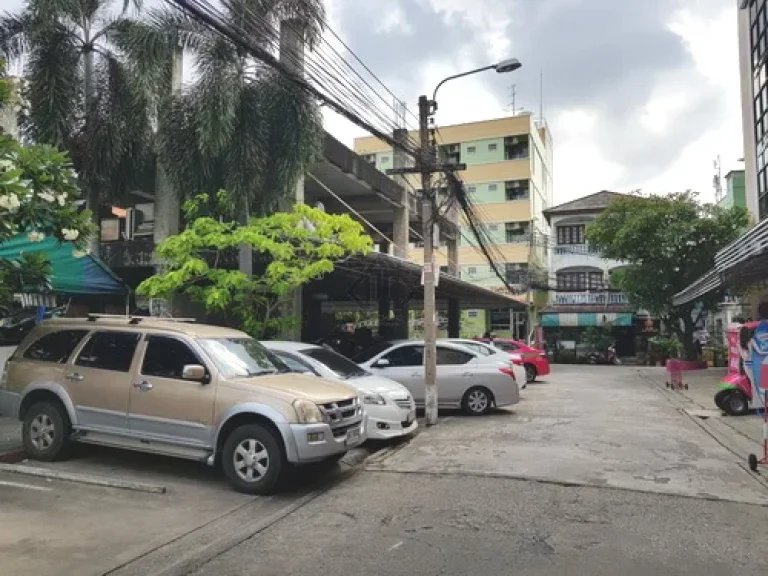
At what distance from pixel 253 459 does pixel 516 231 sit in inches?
1584

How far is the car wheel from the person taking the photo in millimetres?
13133

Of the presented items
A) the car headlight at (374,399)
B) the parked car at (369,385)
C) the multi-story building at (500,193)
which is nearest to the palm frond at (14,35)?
the parked car at (369,385)

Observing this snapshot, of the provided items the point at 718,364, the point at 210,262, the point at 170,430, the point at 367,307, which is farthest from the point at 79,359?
the point at 718,364

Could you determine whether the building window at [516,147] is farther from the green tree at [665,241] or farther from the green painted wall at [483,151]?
the green tree at [665,241]

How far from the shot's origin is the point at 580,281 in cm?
4112

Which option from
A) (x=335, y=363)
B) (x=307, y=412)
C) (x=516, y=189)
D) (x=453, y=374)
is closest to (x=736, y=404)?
(x=453, y=374)

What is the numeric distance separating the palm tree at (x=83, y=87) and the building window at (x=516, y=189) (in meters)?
33.1

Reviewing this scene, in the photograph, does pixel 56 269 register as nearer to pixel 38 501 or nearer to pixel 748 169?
pixel 38 501

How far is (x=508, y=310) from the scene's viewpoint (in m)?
45.0

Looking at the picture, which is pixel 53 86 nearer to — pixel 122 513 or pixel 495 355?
pixel 495 355

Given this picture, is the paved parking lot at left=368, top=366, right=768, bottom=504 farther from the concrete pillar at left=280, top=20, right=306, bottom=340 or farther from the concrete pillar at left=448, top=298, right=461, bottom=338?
the concrete pillar at left=448, top=298, right=461, bottom=338

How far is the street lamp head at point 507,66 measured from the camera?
1336cm

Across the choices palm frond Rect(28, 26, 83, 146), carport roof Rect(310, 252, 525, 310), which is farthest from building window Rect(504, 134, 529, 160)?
palm frond Rect(28, 26, 83, 146)

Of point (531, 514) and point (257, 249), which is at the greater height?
point (257, 249)
